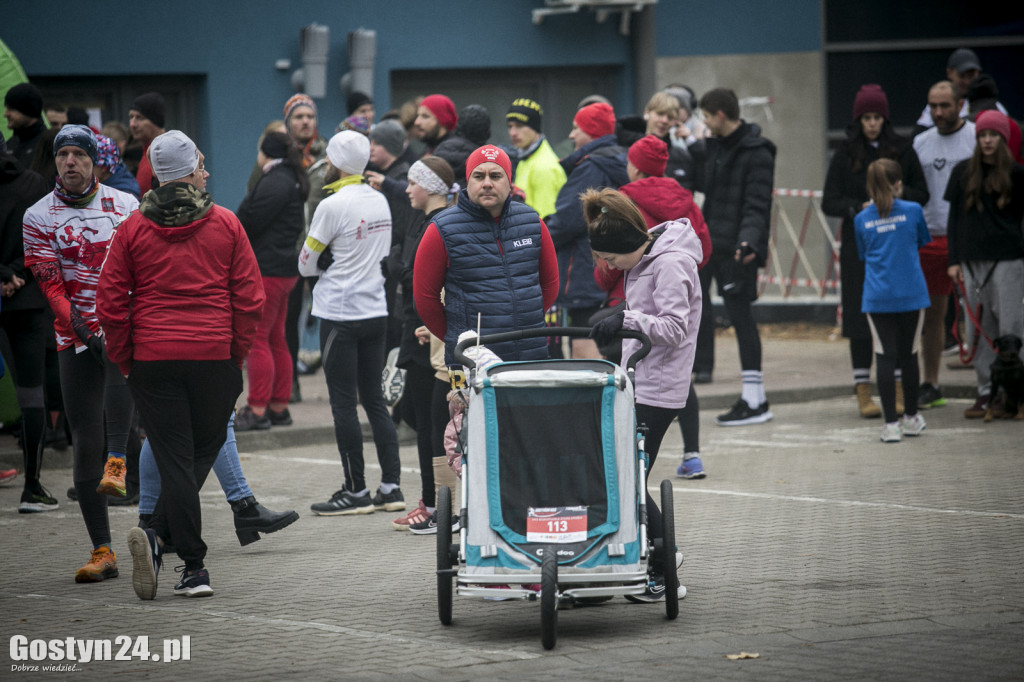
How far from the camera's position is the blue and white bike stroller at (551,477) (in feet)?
19.1

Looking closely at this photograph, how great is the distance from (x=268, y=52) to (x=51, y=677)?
12167 mm

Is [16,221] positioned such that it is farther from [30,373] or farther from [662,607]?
[662,607]

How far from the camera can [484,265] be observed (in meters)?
7.25

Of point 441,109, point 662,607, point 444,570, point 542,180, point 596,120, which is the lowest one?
point 662,607

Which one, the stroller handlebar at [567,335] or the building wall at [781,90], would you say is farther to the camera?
the building wall at [781,90]

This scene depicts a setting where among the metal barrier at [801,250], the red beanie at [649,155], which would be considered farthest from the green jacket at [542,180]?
the metal barrier at [801,250]

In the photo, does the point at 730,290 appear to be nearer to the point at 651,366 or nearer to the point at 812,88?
the point at 651,366

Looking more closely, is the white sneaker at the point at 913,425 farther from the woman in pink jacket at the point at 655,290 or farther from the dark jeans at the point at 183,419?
the dark jeans at the point at 183,419

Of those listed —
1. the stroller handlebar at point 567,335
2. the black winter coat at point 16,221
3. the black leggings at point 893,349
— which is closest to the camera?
the stroller handlebar at point 567,335

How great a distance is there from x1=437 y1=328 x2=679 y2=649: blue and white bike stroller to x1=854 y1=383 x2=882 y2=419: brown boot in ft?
20.6

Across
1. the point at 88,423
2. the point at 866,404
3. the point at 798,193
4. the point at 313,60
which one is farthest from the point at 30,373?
the point at 798,193

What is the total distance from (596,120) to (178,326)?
5.06 meters

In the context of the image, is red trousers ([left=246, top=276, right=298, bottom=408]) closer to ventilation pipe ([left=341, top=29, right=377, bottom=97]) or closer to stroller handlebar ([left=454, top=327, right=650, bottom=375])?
stroller handlebar ([left=454, top=327, right=650, bottom=375])

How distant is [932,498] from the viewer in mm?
8555
